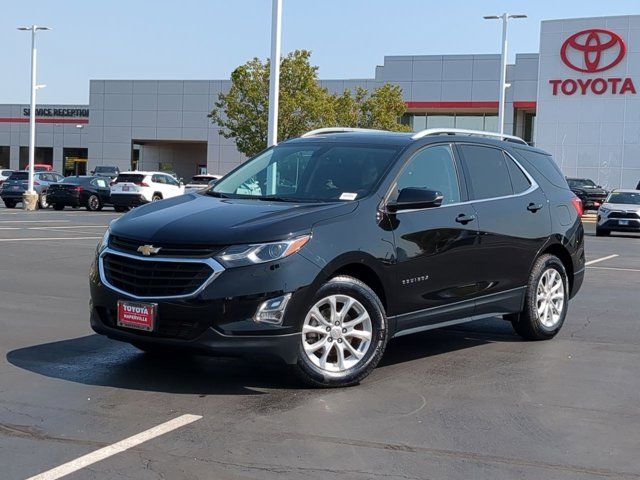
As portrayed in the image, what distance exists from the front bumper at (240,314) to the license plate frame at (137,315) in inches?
1.5

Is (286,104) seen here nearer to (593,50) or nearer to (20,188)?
(20,188)

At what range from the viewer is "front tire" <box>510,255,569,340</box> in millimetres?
8383

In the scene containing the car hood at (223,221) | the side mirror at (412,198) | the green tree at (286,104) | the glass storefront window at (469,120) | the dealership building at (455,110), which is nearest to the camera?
the car hood at (223,221)

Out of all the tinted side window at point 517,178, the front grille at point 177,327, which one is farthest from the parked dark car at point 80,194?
the front grille at point 177,327

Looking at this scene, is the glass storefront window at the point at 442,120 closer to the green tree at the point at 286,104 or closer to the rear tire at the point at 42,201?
the green tree at the point at 286,104

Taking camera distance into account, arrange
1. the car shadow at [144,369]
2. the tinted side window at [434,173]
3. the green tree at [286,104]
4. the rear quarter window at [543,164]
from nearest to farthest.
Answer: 1. the car shadow at [144,369]
2. the tinted side window at [434,173]
3. the rear quarter window at [543,164]
4. the green tree at [286,104]

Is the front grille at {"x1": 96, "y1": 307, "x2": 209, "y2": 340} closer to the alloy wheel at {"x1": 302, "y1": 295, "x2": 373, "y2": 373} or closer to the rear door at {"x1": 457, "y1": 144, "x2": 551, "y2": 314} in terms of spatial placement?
the alloy wheel at {"x1": 302, "y1": 295, "x2": 373, "y2": 373}

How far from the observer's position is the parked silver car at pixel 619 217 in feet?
95.0

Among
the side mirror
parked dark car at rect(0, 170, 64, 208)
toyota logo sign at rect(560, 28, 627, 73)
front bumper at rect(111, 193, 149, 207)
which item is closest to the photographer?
the side mirror

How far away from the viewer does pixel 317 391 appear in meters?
6.34

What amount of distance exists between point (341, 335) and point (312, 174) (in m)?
1.51

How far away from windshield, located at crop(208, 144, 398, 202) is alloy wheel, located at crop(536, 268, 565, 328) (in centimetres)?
230

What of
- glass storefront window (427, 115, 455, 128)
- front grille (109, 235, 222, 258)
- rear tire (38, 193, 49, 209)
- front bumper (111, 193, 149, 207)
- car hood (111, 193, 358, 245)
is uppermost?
glass storefront window (427, 115, 455, 128)

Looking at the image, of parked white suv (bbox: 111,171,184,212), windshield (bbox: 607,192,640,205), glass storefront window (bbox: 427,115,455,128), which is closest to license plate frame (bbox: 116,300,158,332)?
windshield (bbox: 607,192,640,205)
